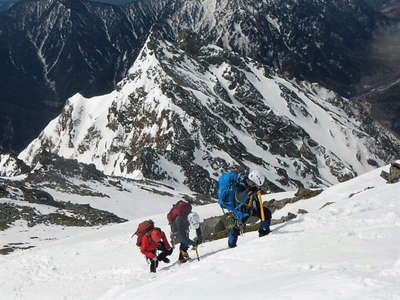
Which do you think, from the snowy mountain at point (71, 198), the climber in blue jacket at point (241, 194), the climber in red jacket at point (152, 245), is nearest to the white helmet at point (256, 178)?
the climber in blue jacket at point (241, 194)

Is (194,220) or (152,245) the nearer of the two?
(194,220)

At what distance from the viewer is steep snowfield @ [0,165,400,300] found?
9678 millimetres

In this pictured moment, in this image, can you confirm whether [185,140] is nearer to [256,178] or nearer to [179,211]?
[179,211]

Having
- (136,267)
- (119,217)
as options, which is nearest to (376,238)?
(136,267)

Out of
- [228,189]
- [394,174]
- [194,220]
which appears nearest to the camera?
[228,189]

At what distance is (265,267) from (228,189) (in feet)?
13.1

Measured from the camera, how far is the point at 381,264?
1092 centimetres

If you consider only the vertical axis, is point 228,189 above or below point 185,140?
below

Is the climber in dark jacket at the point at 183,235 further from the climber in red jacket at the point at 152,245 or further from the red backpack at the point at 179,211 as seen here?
the climber in red jacket at the point at 152,245

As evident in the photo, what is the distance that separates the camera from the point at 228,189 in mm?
16031

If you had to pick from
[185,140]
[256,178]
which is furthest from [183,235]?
[185,140]

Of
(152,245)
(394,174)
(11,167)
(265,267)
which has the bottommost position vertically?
(265,267)

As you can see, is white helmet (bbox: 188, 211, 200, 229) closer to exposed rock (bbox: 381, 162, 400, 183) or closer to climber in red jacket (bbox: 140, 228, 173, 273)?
climber in red jacket (bbox: 140, 228, 173, 273)

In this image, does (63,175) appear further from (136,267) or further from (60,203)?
(136,267)
